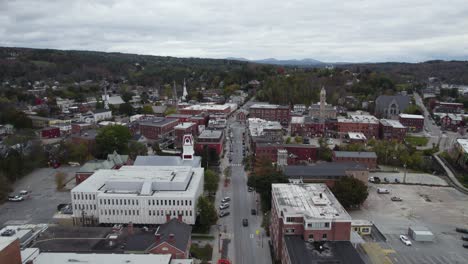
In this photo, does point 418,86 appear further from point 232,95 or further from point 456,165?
point 456,165

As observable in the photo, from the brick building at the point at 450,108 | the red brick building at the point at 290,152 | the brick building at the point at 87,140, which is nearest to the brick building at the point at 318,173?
the red brick building at the point at 290,152

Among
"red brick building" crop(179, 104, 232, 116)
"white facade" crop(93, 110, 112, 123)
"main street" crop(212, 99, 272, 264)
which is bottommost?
"main street" crop(212, 99, 272, 264)

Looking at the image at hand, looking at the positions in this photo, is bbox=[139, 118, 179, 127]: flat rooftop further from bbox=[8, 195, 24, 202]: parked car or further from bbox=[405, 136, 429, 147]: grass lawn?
bbox=[405, 136, 429, 147]: grass lawn

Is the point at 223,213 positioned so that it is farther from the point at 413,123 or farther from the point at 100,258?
the point at 413,123

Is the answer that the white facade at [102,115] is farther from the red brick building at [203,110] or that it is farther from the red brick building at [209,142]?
the red brick building at [209,142]

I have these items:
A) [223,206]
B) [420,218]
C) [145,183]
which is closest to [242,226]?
[223,206]

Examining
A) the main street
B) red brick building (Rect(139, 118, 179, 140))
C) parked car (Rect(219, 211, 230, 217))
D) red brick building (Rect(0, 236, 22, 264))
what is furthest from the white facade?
red brick building (Rect(0, 236, 22, 264))
